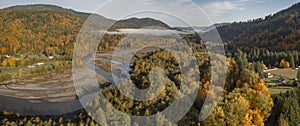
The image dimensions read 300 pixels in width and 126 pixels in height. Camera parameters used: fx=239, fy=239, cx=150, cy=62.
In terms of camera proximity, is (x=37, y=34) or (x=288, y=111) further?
(x=37, y=34)

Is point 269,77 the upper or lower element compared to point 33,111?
upper

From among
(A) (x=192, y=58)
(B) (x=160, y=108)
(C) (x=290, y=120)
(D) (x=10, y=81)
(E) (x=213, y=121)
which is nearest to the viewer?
(B) (x=160, y=108)

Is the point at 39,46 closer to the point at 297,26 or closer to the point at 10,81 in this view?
the point at 10,81

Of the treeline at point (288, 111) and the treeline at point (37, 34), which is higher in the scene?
the treeline at point (37, 34)

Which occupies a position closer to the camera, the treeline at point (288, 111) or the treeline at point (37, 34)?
the treeline at point (288, 111)

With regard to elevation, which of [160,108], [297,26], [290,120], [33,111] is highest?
[297,26]

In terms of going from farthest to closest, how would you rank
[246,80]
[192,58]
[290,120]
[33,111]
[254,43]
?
[254,43]
[33,111]
[192,58]
[246,80]
[290,120]

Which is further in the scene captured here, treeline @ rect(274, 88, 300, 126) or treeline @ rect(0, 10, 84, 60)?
treeline @ rect(0, 10, 84, 60)

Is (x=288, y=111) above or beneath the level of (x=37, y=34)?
beneath

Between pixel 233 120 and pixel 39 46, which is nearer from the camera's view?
pixel 233 120

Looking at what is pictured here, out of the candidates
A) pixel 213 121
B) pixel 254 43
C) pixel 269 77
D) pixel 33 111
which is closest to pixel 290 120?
pixel 213 121

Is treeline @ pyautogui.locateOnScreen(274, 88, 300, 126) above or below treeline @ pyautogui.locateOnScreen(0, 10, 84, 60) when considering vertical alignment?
below

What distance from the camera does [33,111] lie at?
25625 mm

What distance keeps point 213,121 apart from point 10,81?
42.6m
